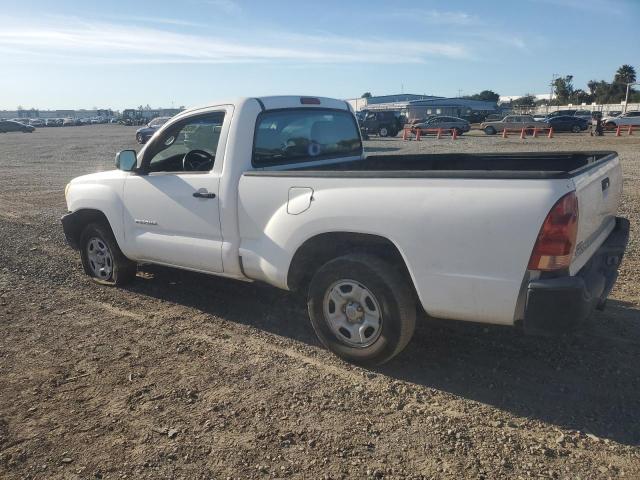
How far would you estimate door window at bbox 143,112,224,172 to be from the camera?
15.6ft

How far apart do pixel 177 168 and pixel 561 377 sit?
12.9 feet

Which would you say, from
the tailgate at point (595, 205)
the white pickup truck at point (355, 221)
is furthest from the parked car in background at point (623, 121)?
the tailgate at point (595, 205)

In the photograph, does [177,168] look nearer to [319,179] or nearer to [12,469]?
[319,179]

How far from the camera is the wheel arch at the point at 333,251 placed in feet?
12.1

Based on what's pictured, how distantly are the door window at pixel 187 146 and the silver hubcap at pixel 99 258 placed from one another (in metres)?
1.16

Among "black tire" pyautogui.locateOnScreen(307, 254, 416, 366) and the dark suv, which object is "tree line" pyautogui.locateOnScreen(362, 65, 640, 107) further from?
"black tire" pyautogui.locateOnScreen(307, 254, 416, 366)

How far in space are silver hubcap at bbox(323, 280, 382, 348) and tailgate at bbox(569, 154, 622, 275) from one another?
1294 millimetres

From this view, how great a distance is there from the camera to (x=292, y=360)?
407 centimetres

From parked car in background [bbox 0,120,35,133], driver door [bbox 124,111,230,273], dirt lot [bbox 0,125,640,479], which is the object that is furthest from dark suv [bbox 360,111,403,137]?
parked car in background [bbox 0,120,35,133]

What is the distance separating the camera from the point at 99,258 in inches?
232

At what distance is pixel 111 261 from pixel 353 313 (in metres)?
3.12

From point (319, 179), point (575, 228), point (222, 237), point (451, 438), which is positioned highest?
point (319, 179)

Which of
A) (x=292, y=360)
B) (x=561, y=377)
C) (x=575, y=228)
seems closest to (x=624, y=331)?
(x=561, y=377)

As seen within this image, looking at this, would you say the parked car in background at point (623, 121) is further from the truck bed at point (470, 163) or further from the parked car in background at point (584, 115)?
the truck bed at point (470, 163)
